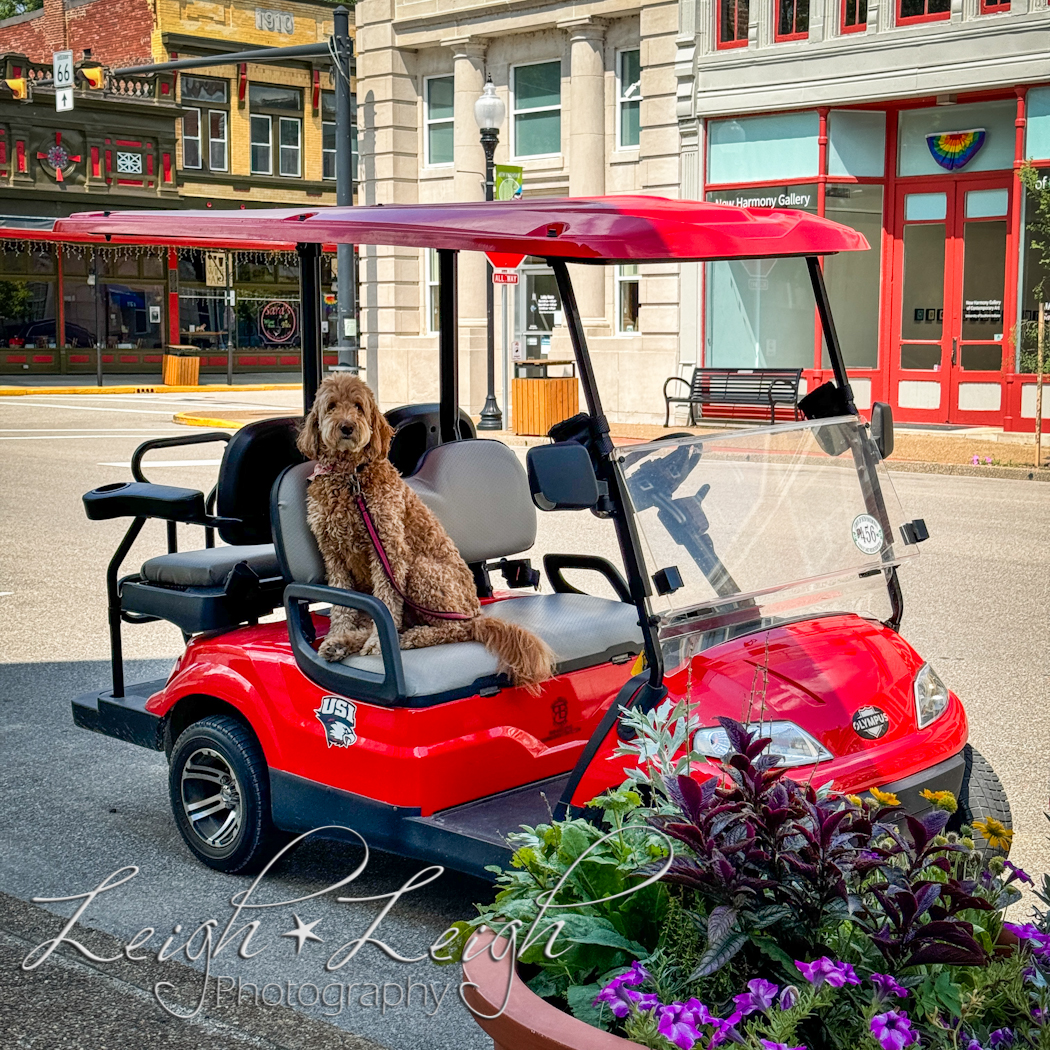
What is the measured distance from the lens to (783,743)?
12.1 ft

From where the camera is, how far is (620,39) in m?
23.6

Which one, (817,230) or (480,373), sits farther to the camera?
(480,373)

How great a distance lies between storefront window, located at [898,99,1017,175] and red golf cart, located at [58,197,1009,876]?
638 inches

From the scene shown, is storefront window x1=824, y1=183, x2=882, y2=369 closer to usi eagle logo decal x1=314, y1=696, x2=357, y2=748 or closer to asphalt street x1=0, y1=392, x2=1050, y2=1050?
asphalt street x1=0, y1=392, x2=1050, y2=1050

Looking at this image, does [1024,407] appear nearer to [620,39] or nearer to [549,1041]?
[620,39]

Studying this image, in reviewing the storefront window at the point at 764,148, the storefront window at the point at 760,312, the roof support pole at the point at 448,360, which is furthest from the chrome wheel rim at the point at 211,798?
the storefront window at the point at 764,148

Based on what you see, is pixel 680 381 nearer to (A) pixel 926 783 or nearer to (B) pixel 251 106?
(A) pixel 926 783

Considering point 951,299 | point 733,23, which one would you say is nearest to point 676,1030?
point 951,299

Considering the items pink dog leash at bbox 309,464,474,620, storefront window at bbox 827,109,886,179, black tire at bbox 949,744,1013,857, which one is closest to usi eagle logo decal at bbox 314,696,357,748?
pink dog leash at bbox 309,464,474,620

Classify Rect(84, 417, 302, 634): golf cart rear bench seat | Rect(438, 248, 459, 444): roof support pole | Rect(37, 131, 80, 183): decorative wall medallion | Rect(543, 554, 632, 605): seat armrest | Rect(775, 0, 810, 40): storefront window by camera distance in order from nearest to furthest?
Rect(84, 417, 302, 634): golf cart rear bench seat, Rect(543, 554, 632, 605): seat armrest, Rect(438, 248, 459, 444): roof support pole, Rect(775, 0, 810, 40): storefront window, Rect(37, 131, 80, 183): decorative wall medallion

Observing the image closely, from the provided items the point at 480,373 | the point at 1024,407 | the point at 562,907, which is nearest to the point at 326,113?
the point at 480,373

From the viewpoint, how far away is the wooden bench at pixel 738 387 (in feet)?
67.1

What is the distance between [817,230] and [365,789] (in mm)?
2128

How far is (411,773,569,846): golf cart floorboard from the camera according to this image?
160 inches
